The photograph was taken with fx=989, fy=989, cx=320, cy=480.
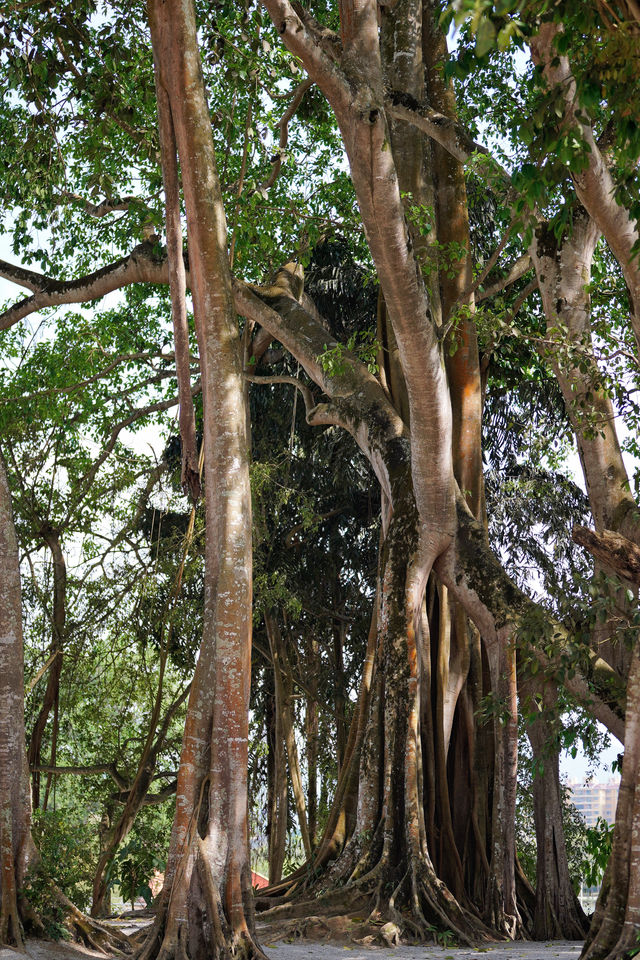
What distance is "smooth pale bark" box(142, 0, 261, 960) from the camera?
16.9 ft

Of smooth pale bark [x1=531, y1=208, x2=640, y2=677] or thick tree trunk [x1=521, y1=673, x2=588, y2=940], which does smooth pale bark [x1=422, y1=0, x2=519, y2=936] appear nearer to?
thick tree trunk [x1=521, y1=673, x2=588, y2=940]

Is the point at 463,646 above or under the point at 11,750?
above

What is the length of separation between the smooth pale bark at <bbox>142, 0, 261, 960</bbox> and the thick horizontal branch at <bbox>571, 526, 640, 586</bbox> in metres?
2.00

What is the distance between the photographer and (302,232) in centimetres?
1012

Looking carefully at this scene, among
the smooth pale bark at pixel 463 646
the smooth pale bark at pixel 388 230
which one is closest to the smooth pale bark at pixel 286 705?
the smooth pale bark at pixel 463 646

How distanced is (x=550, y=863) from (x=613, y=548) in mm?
3508

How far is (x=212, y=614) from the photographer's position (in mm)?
5777

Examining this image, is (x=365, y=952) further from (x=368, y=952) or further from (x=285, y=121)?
(x=285, y=121)

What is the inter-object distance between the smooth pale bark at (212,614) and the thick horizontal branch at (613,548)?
2001 mm

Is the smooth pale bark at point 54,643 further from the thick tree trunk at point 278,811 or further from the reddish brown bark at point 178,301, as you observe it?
the reddish brown bark at point 178,301

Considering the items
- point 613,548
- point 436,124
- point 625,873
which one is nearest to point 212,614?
point 613,548

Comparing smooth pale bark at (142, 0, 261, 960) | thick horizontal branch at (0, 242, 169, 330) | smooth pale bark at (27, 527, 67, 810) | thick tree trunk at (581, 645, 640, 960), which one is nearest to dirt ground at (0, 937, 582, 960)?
smooth pale bark at (142, 0, 261, 960)

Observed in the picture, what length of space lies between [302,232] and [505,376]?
2781mm

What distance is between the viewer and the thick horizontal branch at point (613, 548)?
4.95m
